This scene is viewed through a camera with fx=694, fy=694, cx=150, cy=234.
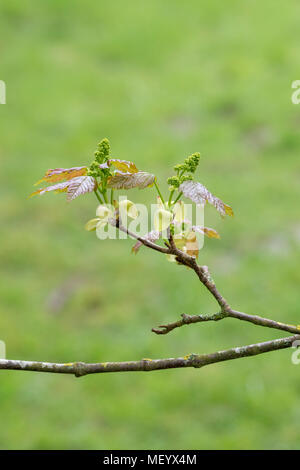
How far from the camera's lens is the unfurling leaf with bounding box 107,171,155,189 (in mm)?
860

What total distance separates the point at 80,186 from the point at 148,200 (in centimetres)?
294

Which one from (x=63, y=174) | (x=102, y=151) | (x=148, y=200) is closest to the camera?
(x=102, y=151)

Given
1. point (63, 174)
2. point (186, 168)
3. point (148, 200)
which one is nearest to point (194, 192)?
point (186, 168)

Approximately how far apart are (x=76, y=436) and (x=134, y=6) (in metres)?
3.56

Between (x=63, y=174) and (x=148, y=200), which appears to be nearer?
(x=63, y=174)

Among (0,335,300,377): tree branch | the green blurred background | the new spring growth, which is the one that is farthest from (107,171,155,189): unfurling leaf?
the green blurred background

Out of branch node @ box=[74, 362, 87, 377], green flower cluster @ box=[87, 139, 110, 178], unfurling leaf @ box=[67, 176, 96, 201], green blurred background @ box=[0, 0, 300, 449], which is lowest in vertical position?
branch node @ box=[74, 362, 87, 377]

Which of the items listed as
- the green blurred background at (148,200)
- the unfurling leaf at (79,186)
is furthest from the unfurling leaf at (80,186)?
the green blurred background at (148,200)

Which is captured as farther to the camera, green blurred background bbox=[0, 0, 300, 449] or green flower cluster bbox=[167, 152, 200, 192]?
green blurred background bbox=[0, 0, 300, 449]

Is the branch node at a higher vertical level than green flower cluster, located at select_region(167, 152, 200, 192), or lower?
lower

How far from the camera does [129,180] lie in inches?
34.3

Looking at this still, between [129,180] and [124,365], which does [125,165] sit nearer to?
[129,180]

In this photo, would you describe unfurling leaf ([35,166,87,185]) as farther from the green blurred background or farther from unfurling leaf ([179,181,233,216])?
the green blurred background

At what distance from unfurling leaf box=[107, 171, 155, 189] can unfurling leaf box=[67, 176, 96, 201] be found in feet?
0.10
